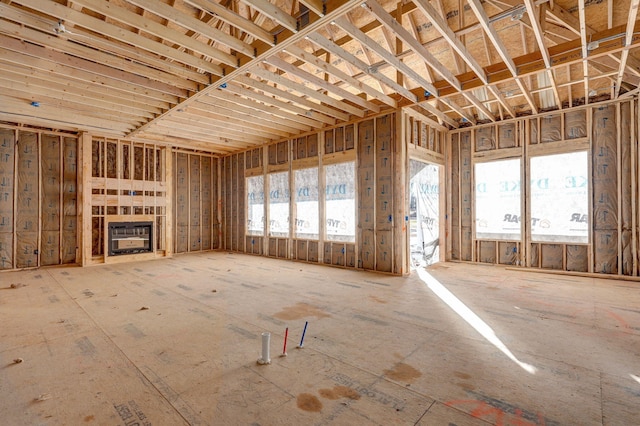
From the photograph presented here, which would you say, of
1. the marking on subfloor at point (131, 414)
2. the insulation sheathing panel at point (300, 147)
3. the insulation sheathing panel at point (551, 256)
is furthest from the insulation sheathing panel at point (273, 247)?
the marking on subfloor at point (131, 414)

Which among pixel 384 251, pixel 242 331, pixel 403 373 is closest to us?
pixel 403 373

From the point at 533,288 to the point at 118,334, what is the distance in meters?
6.25

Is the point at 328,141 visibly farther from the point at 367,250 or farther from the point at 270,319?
the point at 270,319

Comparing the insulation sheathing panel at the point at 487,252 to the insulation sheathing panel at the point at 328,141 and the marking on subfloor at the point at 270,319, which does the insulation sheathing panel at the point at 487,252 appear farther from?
the marking on subfloor at the point at 270,319

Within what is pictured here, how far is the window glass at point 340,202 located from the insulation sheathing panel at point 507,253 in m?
3.65

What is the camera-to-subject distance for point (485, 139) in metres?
7.89

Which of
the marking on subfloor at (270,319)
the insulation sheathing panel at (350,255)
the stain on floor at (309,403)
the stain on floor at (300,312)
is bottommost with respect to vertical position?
the stain on floor at (309,403)

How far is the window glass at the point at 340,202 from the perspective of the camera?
750cm

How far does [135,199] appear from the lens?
9.05 meters

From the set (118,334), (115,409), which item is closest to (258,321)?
(118,334)

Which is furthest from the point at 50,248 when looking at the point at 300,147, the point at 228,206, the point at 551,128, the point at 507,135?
the point at 551,128

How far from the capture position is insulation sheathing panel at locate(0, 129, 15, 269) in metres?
7.36

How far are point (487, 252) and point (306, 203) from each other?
4840 millimetres

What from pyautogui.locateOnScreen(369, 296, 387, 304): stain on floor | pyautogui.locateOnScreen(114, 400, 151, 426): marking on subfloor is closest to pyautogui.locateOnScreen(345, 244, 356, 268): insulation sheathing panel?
pyautogui.locateOnScreen(369, 296, 387, 304): stain on floor
